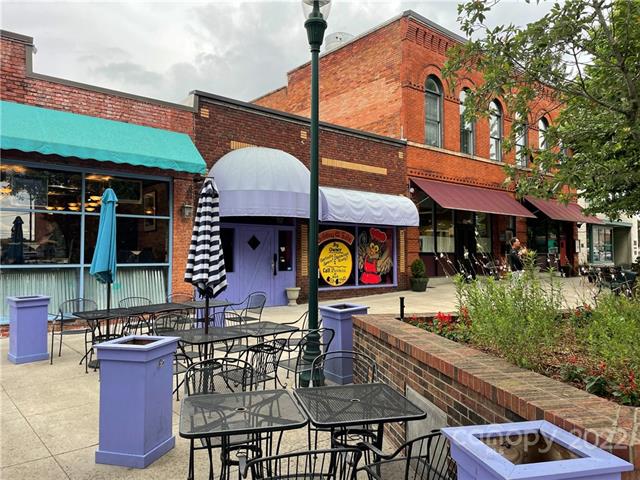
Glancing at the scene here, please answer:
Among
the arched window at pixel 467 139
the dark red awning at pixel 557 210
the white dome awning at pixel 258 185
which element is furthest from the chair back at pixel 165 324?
the dark red awning at pixel 557 210

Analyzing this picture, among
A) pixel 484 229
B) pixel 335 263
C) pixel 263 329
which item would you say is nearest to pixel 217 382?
pixel 263 329

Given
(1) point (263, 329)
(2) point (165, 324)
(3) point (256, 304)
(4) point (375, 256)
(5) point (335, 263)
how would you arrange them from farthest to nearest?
1. (4) point (375, 256)
2. (5) point (335, 263)
3. (3) point (256, 304)
4. (2) point (165, 324)
5. (1) point (263, 329)

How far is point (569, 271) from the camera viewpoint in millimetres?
22797

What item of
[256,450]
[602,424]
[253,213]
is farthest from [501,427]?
[253,213]

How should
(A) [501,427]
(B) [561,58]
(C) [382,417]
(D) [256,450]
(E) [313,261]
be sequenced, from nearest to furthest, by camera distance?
(A) [501,427], (C) [382,417], (D) [256,450], (B) [561,58], (E) [313,261]

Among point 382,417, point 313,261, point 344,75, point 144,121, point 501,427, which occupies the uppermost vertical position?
point 344,75

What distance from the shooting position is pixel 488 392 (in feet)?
8.78

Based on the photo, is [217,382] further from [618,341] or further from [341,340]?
[618,341]

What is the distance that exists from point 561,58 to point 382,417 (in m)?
4.60

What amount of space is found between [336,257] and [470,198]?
6.65 m

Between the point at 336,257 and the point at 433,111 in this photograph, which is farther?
the point at 433,111

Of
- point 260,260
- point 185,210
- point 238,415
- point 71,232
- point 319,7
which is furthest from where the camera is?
point 260,260

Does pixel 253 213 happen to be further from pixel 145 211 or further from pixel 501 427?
pixel 501 427

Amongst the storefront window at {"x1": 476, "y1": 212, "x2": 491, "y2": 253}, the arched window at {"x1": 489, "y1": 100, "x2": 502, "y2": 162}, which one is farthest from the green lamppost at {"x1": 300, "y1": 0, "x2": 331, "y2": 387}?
the arched window at {"x1": 489, "y1": 100, "x2": 502, "y2": 162}
